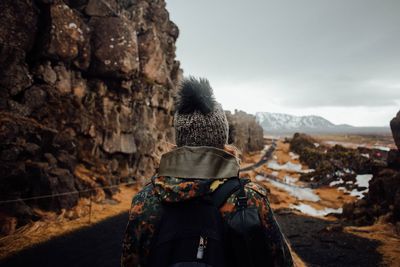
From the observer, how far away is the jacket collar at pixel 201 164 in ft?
5.53

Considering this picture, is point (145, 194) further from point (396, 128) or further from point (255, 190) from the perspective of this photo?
point (396, 128)

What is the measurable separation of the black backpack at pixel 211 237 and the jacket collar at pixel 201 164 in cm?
15

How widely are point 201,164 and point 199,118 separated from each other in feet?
1.29

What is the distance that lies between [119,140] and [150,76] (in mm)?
9952

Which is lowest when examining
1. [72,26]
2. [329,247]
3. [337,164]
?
[329,247]

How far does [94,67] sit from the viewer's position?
23156mm

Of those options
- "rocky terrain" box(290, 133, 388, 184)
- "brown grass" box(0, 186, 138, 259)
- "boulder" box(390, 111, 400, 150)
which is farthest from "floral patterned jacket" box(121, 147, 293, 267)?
"rocky terrain" box(290, 133, 388, 184)

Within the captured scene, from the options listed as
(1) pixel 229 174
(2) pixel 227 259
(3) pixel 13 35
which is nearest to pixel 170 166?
(1) pixel 229 174

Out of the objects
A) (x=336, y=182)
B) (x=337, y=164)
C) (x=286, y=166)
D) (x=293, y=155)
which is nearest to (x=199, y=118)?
(x=336, y=182)

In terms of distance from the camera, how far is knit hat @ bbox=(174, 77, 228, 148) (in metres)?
1.91

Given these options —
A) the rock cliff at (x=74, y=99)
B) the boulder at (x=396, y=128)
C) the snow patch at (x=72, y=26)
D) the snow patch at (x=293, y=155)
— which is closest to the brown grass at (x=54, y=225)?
the rock cliff at (x=74, y=99)

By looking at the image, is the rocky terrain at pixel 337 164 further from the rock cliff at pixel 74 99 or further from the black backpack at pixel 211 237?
the black backpack at pixel 211 237

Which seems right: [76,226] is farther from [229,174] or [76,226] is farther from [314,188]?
[314,188]

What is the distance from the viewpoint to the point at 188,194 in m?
1.55
